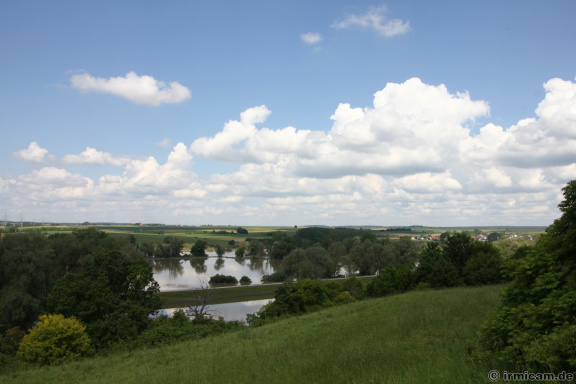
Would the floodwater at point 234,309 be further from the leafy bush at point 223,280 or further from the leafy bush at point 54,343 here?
the leafy bush at point 54,343

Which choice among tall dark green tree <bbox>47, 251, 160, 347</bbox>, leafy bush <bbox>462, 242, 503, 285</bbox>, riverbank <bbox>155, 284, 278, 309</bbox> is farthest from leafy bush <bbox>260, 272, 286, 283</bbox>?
leafy bush <bbox>462, 242, 503, 285</bbox>

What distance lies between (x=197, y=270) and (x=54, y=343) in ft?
245

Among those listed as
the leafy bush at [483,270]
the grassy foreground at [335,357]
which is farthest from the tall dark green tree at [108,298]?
the leafy bush at [483,270]

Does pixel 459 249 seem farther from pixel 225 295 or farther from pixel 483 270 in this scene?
pixel 225 295

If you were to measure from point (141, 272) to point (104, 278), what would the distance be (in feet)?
9.07

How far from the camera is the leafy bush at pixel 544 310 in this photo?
491 centimetres

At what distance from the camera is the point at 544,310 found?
5480 millimetres

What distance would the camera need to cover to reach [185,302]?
5400cm

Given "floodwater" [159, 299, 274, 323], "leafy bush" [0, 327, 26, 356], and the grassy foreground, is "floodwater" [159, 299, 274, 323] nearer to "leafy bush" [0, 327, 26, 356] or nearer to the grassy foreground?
"leafy bush" [0, 327, 26, 356]

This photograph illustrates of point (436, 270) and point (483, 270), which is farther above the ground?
point (483, 270)

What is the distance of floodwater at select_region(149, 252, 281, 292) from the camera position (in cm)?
7171

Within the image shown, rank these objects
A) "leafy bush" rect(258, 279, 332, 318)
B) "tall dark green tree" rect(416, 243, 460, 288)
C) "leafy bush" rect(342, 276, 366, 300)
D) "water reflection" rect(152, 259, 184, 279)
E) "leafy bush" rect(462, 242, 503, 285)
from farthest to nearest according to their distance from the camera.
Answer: "water reflection" rect(152, 259, 184, 279) < "leafy bush" rect(342, 276, 366, 300) < "leafy bush" rect(258, 279, 332, 318) < "tall dark green tree" rect(416, 243, 460, 288) < "leafy bush" rect(462, 242, 503, 285)

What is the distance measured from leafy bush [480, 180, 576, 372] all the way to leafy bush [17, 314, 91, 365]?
22.0 meters

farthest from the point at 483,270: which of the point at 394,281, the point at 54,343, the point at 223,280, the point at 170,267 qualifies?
the point at 170,267
